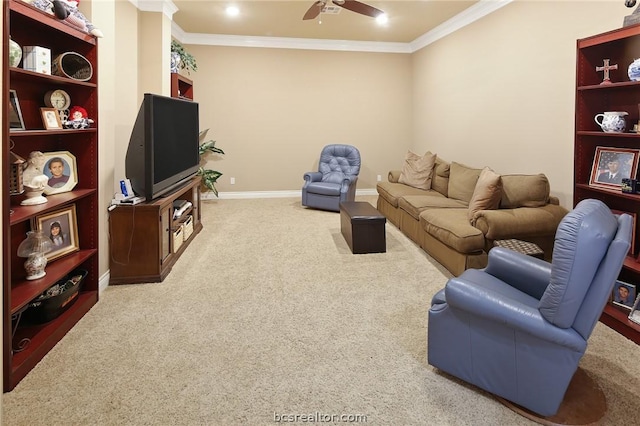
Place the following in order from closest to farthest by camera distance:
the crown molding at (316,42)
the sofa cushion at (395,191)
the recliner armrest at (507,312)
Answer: the recliner armrest at (507,312) → the sofa cushion at (395,191) → the crown molding at (316,42)

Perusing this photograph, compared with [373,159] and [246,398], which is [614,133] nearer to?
[246,398]

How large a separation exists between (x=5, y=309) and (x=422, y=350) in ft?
6.94

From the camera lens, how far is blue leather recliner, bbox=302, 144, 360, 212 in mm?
6113

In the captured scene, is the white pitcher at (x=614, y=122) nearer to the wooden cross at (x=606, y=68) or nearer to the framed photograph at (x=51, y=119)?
the wooden cross at (x=606, y=68)

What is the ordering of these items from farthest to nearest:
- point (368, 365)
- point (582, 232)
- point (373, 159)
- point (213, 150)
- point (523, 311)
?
point (373, 159) → point (213, 150) → point (368, 365) → point (523, 311) → point (582, 232)

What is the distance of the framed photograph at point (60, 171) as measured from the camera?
264cm

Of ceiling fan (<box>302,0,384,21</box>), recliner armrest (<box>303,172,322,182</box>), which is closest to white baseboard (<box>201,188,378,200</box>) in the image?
recliner armrest (<box>303,172,322,182</box>)

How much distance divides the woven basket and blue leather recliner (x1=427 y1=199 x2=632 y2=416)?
261cm

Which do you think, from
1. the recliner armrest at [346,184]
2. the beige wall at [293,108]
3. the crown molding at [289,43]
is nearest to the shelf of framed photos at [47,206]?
the recliner armrest at [346,184]

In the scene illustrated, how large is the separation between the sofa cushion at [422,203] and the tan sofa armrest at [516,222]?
0.90 metres

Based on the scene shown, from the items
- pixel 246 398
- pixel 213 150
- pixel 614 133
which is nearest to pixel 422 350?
pixel 246 398

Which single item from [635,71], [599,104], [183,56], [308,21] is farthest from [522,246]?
[183,56]

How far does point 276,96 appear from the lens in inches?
285

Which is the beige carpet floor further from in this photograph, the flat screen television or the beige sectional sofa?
the flat screen television
